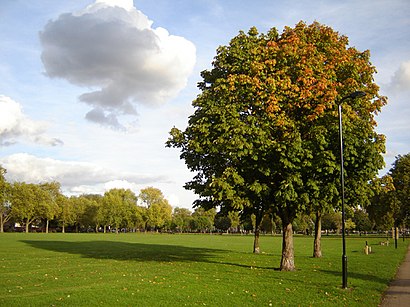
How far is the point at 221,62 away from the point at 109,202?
11587 cm

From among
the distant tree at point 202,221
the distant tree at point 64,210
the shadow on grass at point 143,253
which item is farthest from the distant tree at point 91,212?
the shadow on grass at point 143,253

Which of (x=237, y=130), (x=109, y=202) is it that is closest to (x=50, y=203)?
(x=109, y=202)

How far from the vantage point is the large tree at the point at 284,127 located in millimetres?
21016

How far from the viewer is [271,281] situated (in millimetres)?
19547

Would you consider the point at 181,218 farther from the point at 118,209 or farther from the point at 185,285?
the point at 185,285

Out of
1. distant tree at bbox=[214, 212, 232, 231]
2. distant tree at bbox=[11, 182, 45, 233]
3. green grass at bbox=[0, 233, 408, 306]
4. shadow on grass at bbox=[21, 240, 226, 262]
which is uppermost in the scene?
distant tree at bbox=[11, 182, 45, 233]

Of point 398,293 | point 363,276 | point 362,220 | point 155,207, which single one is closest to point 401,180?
point 363,276

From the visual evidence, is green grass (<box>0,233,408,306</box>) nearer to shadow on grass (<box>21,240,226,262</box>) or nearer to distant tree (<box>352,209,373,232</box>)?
shadow on grass (<box>21,240,226,262</box>)

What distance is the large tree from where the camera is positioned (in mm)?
21016

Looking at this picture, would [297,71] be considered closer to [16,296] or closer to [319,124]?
[319,124]

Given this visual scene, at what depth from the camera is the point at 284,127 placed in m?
21.2

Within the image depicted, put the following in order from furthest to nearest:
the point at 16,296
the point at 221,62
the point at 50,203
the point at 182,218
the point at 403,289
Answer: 1. the point at 182,218
2. the point at 50,203
3. the point at 221,62
4. the point at 403,289
5. the point at 16,296

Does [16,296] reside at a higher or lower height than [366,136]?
lower

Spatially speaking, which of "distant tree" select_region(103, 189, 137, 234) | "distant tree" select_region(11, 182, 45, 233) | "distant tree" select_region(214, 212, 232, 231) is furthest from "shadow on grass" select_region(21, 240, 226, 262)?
"distant tree" select_region(214, 212, 232, 231)
